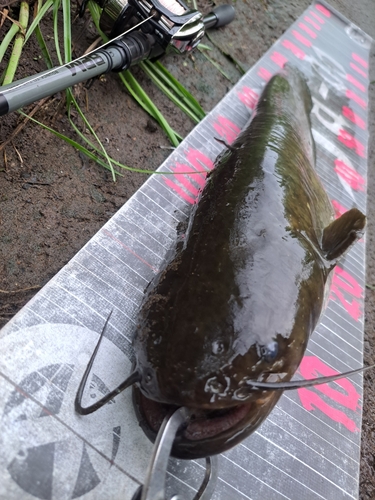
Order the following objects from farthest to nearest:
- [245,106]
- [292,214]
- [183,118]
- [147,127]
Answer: [245,106] < [183,118] < [147,127] < [292,214]

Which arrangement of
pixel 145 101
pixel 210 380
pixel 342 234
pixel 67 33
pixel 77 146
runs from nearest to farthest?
pixel 210 380 → pixel 342 234 → pixel 77 146 → pixel 67 33 → pixel 145 101

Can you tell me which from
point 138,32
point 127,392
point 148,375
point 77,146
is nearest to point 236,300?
point 148,375

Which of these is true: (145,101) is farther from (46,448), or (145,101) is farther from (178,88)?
(46,448)

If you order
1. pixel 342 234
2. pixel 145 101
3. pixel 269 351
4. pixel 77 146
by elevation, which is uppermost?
pixel 342 234

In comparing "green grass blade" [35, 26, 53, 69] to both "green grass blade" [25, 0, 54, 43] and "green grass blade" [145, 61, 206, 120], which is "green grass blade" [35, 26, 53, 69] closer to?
"green grass blade" [25, 0, 54, 43]

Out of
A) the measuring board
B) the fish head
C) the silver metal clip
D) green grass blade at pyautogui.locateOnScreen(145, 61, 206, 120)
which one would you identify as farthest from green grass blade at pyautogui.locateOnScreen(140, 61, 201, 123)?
the silver metal clip

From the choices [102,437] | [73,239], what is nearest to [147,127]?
[73,239]

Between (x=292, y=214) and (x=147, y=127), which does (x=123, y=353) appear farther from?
(x=147, y=127)
